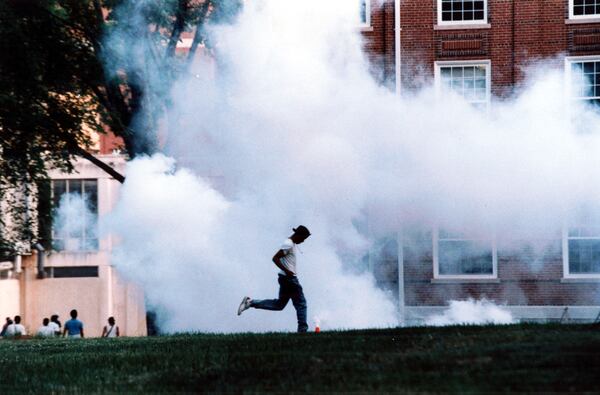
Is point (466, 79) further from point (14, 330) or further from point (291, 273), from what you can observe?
point (14, 330)

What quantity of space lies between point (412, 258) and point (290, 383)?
59.5 ft

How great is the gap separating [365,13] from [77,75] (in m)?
8.21

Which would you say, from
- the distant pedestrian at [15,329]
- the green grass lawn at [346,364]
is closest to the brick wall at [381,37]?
the distant pedestrian at [15,329]

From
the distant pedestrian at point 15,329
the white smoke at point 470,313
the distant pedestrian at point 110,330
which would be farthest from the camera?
the distant pedestrian at point 110,330

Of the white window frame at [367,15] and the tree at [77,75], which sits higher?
the white window frame at [367,15]

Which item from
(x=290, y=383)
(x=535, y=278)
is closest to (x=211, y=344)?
(x=290, y=383)

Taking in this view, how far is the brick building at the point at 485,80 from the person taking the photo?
96.0ft

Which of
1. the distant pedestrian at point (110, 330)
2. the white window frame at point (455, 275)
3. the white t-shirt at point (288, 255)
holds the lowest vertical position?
the distant pedestrian at point (110, 330)

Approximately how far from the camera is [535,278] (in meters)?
29.6

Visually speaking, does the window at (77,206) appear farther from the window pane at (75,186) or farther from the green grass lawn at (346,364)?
the green grass lawn at (346,364)

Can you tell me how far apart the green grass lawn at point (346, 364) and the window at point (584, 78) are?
45.4ft

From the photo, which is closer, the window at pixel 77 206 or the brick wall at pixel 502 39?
the brick wall at pixel 502 39

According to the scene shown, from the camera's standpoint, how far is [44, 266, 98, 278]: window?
39.5 metres

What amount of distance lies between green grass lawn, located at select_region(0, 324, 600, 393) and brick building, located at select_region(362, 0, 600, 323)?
43.7 feet
